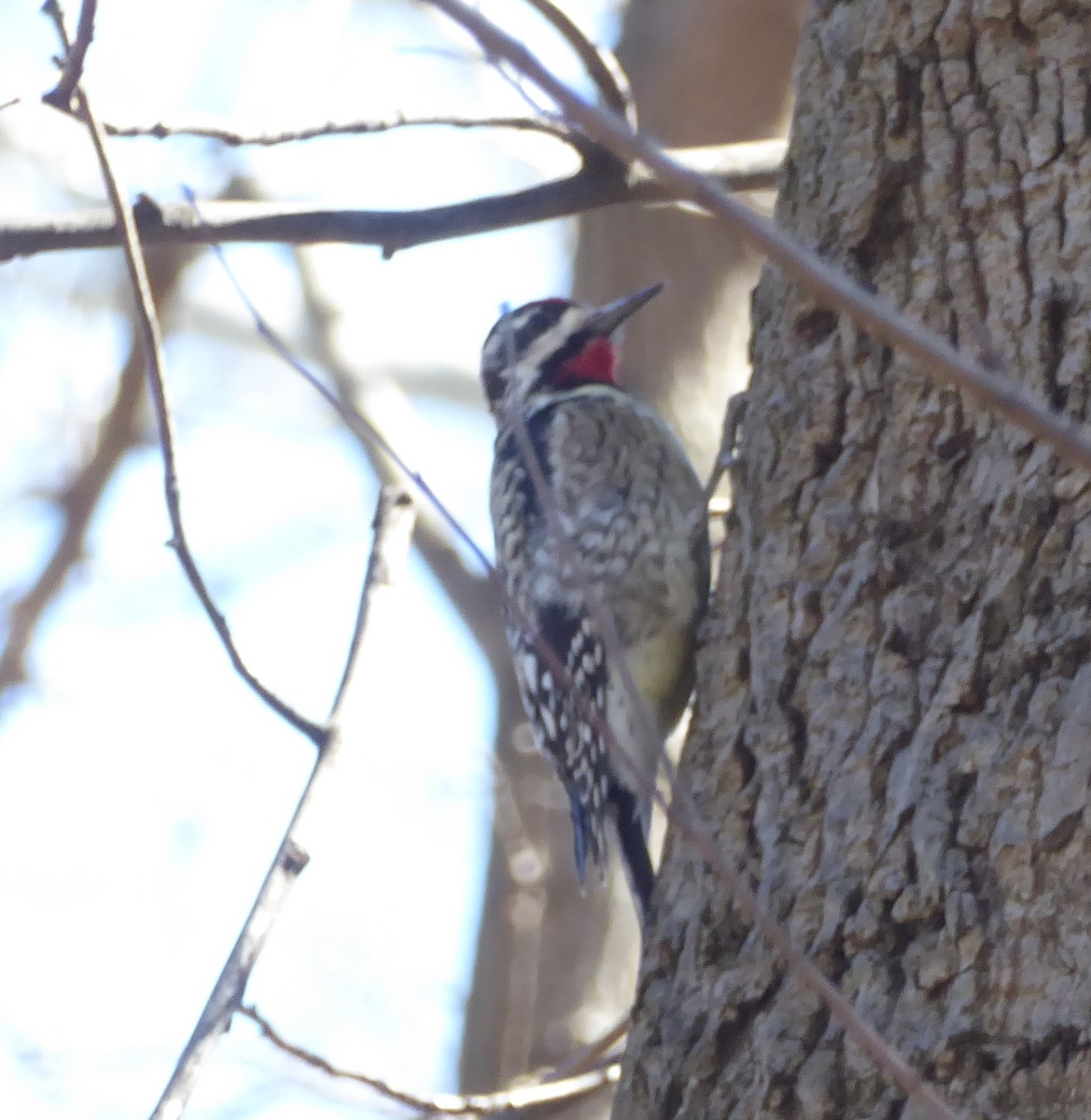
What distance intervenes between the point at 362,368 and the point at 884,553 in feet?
14.5

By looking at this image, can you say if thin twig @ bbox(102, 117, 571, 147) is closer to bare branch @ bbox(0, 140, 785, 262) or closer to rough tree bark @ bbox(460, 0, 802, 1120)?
bare branch @ bbox(0, 140, 785, 262)

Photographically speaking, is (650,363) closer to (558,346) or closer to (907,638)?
(558,346)

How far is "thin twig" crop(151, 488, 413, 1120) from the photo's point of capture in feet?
5.23

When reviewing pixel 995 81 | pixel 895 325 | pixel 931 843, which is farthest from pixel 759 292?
pixel 895 325

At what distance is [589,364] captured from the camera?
12.6ft

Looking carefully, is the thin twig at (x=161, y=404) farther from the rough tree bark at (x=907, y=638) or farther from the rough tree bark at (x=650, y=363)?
the rough tree bark at (x=650, y=363)

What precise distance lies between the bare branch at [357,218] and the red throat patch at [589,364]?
87 centimetres

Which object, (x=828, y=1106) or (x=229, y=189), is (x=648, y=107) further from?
(x=828, y=1106)

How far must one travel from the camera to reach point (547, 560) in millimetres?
3463

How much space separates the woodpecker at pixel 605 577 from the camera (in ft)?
10.2

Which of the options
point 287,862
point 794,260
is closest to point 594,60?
point 287,862

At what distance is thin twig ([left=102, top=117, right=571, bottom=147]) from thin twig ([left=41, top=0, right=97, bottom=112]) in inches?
10.1

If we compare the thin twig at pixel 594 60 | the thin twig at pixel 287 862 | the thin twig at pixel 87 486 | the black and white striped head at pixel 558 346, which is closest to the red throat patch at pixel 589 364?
the black and white striped head at pixel 558 346

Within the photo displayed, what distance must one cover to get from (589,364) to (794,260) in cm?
301
